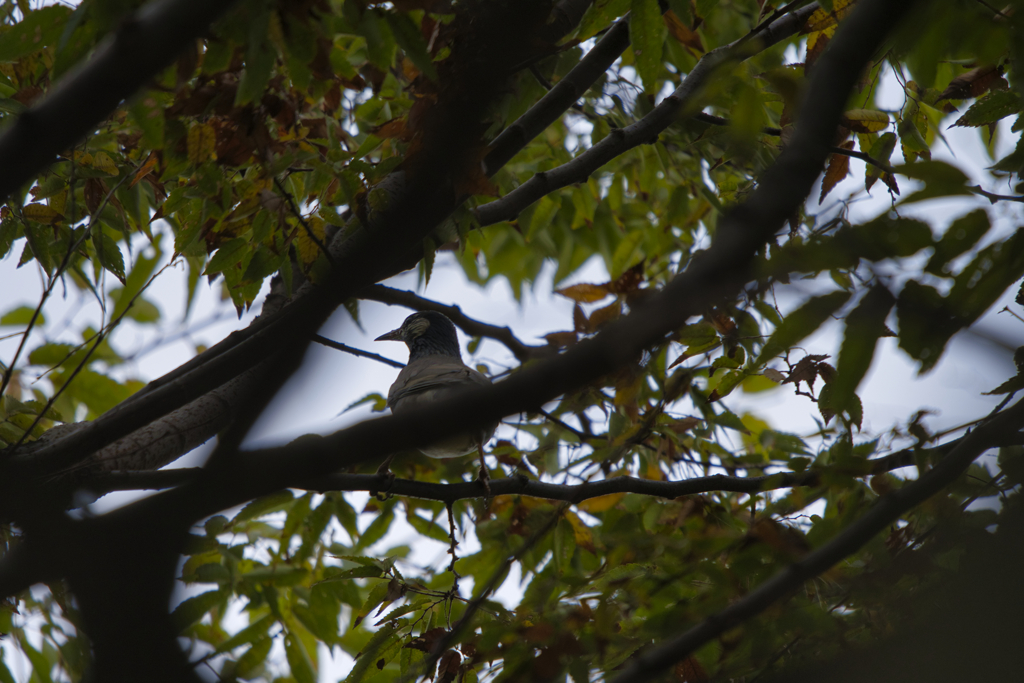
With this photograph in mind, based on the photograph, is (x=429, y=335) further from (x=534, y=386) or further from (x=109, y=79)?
(x=534, y=386)

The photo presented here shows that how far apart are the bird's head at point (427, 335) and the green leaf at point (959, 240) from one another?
4.31m

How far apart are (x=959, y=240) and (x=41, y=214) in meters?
3.05

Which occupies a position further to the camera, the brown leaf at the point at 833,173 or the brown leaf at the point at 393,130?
the brown leaf at the point at 833,173

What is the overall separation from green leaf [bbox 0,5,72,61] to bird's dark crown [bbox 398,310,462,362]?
11.8 feet

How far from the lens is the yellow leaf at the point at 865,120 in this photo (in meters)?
2.78

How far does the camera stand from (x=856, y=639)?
81.8 inches

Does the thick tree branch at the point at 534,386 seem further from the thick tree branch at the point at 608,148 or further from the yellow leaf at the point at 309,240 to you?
the thick tree branch at the point at 608,148

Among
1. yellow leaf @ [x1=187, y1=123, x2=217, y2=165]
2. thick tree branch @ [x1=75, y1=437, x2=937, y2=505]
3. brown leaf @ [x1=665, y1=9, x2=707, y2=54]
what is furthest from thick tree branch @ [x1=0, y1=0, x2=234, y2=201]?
brown leaf @ [x1=665, y1=9, x2=707, y2=54]

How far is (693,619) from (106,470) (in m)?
2.22

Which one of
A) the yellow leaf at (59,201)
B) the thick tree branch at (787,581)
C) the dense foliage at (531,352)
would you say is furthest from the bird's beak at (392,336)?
the thick tree branch at (787,581)

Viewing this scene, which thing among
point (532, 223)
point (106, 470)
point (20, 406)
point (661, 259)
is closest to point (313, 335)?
point (106, 470)

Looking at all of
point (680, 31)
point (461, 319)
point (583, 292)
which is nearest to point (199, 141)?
point (583, 292)

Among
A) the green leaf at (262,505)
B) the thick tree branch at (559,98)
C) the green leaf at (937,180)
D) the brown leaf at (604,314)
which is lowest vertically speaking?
the green leaf at (937,180)

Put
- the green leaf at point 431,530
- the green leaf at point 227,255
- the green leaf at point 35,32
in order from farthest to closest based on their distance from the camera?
the green leaf at point 431,530
the green leaf at point 227,255
the green leaf at point 35,32
